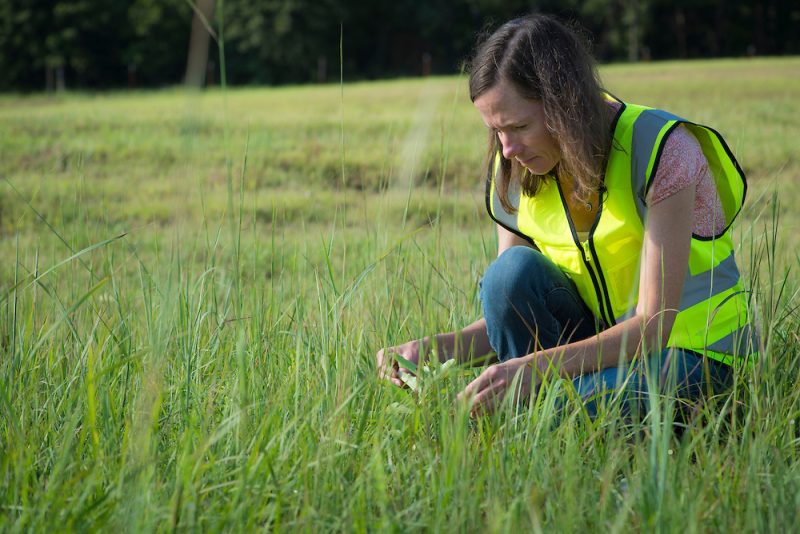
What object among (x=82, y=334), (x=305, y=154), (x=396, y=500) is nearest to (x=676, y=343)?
(x=396, y=500)

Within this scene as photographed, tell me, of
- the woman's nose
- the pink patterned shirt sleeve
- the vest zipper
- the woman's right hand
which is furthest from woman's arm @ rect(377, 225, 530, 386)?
the pink patterned shirt sleeve

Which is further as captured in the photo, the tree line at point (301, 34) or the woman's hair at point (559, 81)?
the tree line at point (301, 34)

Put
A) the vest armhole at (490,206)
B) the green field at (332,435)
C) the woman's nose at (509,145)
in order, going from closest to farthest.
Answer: the green field at (332,435)
the woman's nose at (509,145)
the vest armhole at (490,206)

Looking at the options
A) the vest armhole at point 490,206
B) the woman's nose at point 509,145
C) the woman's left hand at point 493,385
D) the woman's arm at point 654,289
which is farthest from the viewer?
the vest armhole at point 490,206

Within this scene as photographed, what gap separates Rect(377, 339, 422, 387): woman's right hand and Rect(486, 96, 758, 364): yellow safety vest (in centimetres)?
44

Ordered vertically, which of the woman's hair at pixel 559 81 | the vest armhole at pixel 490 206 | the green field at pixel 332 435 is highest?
the woman's hair at pixel 559 81

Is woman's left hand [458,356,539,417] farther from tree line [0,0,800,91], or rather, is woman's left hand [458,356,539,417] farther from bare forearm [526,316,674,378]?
tree line [0,0,800,91]

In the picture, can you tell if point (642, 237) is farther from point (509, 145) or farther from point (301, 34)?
point (301, 34)

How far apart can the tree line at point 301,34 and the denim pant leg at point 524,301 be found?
28.9 meters

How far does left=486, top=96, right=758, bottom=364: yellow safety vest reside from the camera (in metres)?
1.83

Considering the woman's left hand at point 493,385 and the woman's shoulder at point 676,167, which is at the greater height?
the woman's shoulder at point 676,167

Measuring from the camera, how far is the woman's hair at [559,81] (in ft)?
5.97

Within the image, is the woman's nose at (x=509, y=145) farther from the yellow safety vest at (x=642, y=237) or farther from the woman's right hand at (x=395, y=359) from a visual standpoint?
the woman's right hand at (x=395, y=359)

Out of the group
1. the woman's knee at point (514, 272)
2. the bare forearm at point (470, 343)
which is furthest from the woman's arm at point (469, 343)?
the woman's knee at point (514, 272)
